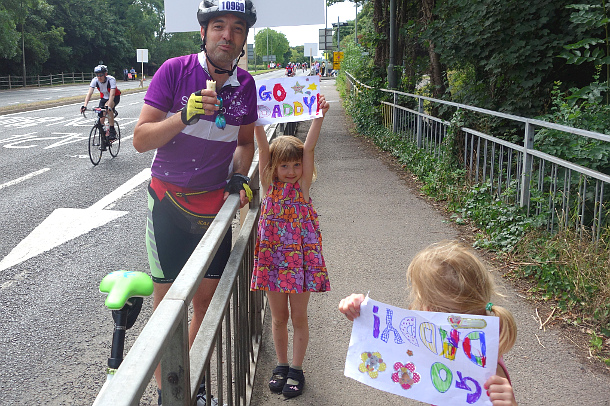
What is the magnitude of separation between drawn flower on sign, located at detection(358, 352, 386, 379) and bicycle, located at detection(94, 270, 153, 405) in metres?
0.76

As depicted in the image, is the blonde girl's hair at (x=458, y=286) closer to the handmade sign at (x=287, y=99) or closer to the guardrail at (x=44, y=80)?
the handmade sign at (x=287, y=99)

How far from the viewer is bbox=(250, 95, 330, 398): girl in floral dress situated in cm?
331

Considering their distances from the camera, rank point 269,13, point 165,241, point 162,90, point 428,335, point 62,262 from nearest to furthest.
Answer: point 428,335
point 162,90
point 165,241
point 62,262
point 269,13

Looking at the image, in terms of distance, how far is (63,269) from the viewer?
5.99 m

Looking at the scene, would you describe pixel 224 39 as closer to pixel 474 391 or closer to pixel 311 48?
pixel 474 391

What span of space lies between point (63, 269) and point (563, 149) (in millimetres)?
4842

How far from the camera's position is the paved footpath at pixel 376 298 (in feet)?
11.5

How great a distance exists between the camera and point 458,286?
6.31ft

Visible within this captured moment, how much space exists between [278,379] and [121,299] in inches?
63.8

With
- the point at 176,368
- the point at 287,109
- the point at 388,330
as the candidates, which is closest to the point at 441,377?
the point at 388,330

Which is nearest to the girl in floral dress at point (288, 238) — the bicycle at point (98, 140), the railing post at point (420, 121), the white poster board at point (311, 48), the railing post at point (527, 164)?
the railing post at point (527, 164)

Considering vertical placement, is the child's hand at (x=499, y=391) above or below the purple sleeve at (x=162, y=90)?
below

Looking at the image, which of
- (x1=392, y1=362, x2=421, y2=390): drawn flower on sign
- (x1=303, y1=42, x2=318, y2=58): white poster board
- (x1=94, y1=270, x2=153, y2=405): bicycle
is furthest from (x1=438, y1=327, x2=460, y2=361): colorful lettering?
(x1=303, y1=42, x2=318, y2=58): white poster board

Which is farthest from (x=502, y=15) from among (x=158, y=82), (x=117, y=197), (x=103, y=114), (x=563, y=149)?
(x=103, y=114)
